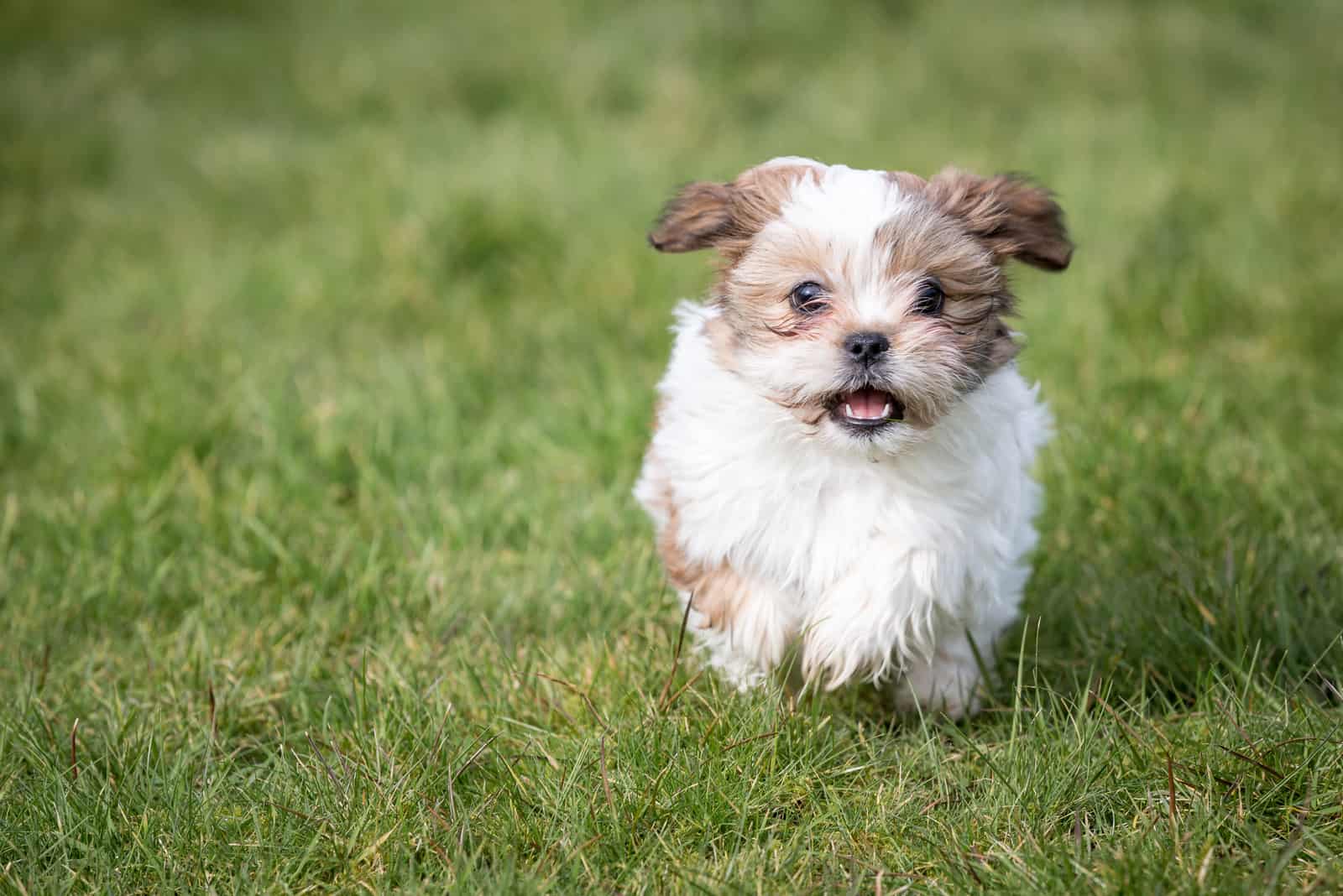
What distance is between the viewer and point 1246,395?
181 inches

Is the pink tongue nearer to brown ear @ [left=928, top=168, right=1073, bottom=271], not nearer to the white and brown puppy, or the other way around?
the white and brown puppy

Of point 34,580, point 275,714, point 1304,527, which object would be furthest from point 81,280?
point 1304,527

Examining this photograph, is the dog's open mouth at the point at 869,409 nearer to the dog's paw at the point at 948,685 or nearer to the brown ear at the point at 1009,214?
the brown ear at the point at 1009,214

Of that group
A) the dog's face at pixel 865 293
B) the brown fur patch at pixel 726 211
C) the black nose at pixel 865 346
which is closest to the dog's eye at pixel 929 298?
the dog's face at pixel 865 293

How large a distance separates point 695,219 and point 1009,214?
664mm

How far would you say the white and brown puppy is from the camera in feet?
8.39

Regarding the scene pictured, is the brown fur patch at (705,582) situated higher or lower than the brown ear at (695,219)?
lower

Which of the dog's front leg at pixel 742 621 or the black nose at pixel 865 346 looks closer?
the black nose at pixel 865 346

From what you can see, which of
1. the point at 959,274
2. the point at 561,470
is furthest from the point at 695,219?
the point at 561,470

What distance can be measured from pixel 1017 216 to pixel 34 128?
6931mm

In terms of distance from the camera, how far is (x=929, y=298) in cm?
262

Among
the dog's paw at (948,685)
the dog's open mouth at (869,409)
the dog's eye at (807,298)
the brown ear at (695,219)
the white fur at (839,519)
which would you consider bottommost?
the dog's paw at (948,685)

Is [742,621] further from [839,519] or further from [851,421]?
[851,421]

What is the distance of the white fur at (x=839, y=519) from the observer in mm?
2711
